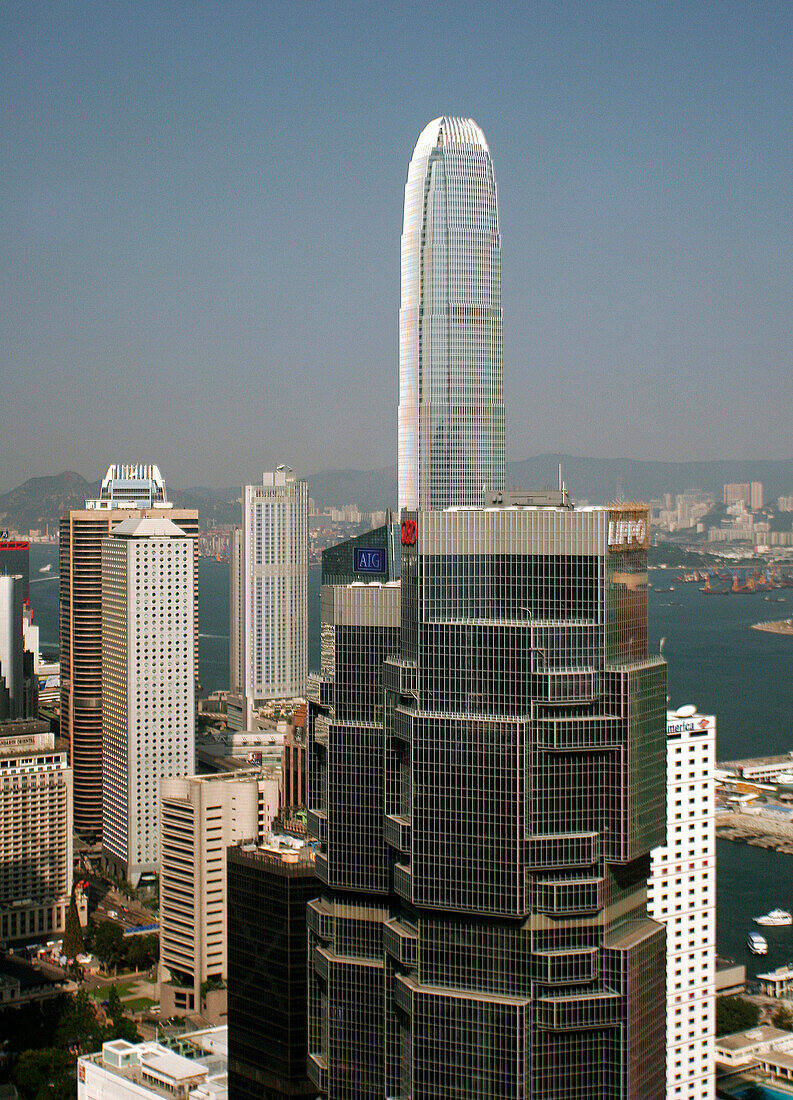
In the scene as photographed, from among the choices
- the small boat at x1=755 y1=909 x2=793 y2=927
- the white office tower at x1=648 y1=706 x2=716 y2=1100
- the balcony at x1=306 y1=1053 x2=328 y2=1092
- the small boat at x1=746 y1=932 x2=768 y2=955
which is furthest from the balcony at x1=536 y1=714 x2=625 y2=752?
the small boat at x1=755 y1=909 x2=793 y2=927

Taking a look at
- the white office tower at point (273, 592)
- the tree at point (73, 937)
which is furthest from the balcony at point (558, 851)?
the white office tower at point (273, 592)

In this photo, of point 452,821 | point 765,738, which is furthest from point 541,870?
point 765,738

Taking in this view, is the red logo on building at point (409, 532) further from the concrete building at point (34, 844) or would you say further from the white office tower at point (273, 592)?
the white office tower at point (273, 592)

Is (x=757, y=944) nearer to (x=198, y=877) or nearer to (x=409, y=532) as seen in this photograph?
(x=198, y=877)

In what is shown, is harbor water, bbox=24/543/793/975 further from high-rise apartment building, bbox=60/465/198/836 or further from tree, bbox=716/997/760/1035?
tree, bbox=716/997/760/1035

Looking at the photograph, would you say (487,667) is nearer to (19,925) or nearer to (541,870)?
(541,870)

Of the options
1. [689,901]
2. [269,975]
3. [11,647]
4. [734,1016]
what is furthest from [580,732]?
[11,647]

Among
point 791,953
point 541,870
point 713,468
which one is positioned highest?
point 713,468
